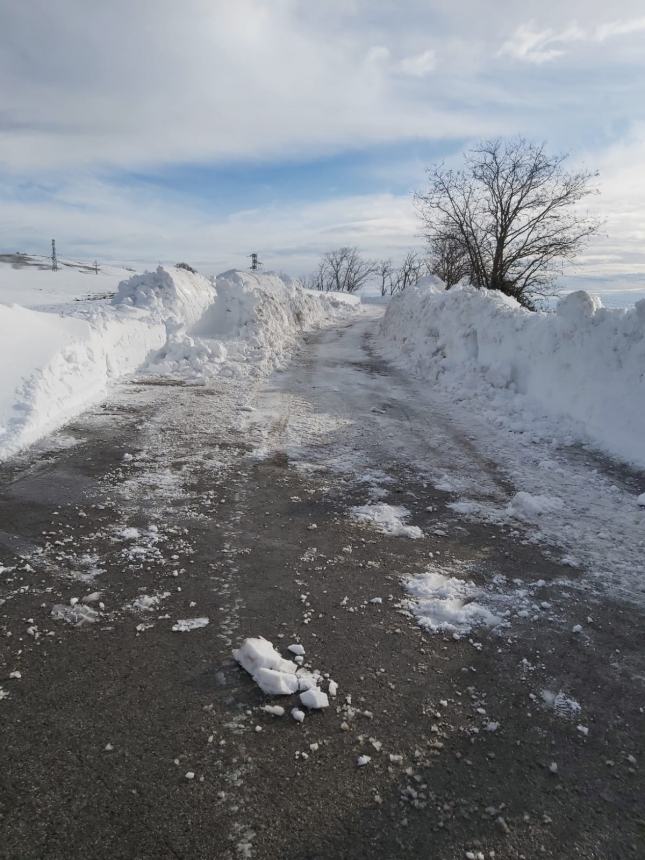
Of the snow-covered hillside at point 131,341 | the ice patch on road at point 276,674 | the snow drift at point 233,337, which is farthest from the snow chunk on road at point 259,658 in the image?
the snow drift at point 233,337

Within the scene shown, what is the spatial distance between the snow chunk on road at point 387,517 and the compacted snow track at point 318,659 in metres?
0.03

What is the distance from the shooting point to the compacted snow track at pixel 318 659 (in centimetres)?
229

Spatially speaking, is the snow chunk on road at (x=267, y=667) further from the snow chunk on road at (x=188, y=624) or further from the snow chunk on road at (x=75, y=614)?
the snow chunk on road at (x=75, y=614)

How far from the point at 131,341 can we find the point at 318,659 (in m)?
10.3

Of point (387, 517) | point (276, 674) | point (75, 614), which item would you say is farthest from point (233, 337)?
point (276, 674)

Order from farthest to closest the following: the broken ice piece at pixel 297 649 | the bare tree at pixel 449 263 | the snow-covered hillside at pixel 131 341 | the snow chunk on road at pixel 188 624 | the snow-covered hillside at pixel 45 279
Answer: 1. the snow-covered hillside at pixel 45 279
2. the bare tree at pixel 449 263
3. the snow-covered hillside at pixel 131 341
4. the snow chunk on road at pixel 188 624
5. the broken ice piece at pixel 297 649

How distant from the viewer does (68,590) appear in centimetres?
377

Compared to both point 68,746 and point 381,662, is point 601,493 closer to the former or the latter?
point 381,662

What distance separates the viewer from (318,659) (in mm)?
3238

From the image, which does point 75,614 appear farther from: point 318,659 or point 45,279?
point 45,279

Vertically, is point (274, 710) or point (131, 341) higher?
point (131, 341)

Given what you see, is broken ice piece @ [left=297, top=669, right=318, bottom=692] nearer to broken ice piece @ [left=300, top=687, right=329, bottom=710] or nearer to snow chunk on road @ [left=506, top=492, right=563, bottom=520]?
broken ice piece @ [left=300, top=687, right=329, bottom=710]

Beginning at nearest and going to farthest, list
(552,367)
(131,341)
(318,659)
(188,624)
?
(318,659), (188,624), (552,367), (131,341)

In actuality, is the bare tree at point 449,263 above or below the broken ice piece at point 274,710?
above
